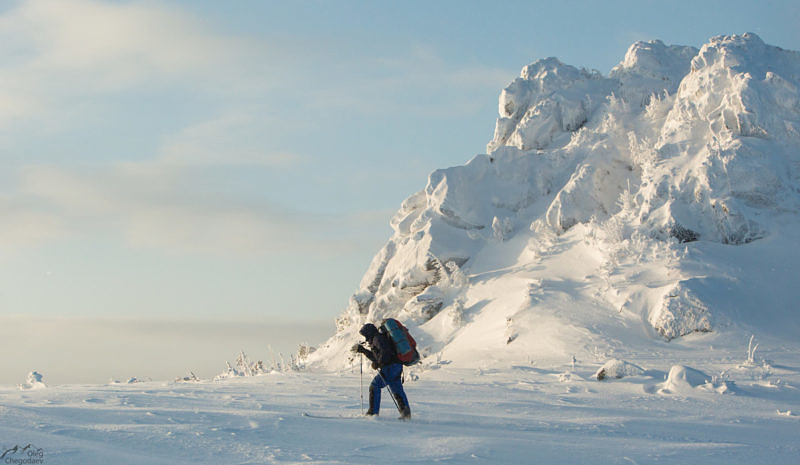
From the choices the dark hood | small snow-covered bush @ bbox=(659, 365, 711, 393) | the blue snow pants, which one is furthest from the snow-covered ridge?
the dark hood

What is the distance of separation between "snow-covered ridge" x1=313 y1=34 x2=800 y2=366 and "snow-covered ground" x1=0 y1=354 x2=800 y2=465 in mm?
4668

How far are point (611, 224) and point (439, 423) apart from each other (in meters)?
13.9

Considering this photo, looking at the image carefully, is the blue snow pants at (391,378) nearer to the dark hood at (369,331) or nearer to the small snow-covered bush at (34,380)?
the dark hood at (369,331)

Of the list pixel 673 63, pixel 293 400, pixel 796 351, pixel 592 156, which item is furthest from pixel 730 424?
pixel 673 63

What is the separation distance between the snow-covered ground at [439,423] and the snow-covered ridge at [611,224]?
467cm

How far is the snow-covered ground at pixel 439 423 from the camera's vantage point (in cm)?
618

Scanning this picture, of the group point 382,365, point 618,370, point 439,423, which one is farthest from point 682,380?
point 382,365

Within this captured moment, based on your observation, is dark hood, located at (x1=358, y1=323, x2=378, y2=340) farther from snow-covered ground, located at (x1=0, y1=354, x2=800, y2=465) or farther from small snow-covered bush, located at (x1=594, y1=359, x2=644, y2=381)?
small snow-covered bush, located at (x1=594, y1=359, x2=644, y2=381)

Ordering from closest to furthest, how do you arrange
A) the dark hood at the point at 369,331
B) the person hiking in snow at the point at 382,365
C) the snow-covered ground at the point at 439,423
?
the snow-covered ground at the point at 439,423
the person hiking in snow at the point at 382,365
the dark hood at the point at 369,331

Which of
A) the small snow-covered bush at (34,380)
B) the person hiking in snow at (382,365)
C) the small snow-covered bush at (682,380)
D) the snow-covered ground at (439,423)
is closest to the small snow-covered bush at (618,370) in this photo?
the snow-covered ground at (439,423)

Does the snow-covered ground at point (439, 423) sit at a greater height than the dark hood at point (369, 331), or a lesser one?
lesser

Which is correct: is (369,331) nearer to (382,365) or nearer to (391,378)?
(382,365)

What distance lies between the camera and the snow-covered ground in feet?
20.3

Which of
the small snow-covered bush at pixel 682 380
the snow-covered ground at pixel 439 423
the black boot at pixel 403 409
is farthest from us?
the small snow-covered bush at pixel 682 380
